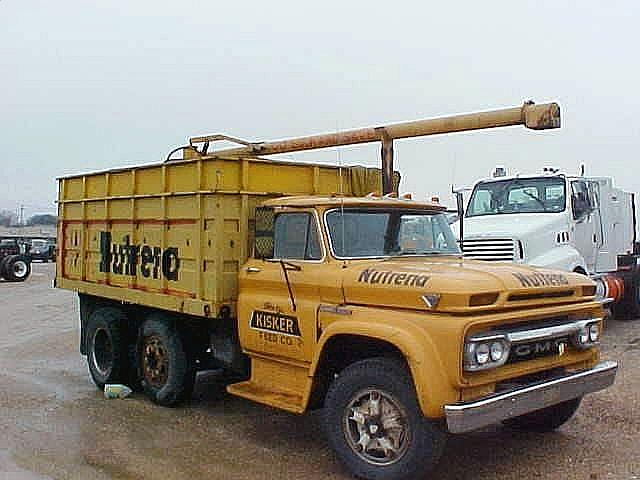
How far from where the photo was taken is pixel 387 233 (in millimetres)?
6527

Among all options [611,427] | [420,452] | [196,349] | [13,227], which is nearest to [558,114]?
[611,427]

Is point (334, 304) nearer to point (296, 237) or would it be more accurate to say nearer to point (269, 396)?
point (296, 237)

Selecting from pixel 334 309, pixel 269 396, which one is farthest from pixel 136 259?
pixel 334 309

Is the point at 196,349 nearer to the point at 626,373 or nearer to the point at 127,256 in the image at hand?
the point at 127,256

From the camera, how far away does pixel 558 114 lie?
6980mm

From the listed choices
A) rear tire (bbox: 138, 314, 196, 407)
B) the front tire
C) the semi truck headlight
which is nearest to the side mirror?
rear tire (bbox: 138, 314, 196, 407)

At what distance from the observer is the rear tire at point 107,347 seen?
8609mm

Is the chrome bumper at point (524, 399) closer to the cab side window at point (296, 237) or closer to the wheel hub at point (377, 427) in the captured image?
the wheel hub at point (377, 427)

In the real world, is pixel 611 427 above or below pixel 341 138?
below

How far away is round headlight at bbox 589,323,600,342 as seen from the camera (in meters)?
6.00

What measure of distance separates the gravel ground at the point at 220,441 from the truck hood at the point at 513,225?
273cm

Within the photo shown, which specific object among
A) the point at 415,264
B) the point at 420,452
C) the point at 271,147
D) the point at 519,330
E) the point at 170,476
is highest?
the point at 271,147

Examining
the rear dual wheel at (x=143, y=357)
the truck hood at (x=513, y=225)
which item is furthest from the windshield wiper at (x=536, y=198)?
the rear dual wheel at (x=143, y=357)

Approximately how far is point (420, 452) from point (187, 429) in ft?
8.86
